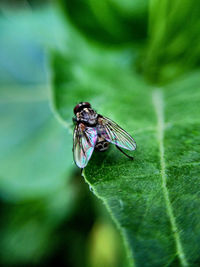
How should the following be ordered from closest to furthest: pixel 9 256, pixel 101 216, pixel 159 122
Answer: pixel 159 122 < pixel 101 216 < pixel 9 256

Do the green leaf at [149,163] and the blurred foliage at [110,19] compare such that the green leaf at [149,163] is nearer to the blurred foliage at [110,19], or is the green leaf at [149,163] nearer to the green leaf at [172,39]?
the green leaf at [172,39]

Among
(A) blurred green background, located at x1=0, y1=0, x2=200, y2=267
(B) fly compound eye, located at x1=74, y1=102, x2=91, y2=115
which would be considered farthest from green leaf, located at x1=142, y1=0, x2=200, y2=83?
(B) fly compound eye, located at x1=74, y1=102, x2=91, y2=115

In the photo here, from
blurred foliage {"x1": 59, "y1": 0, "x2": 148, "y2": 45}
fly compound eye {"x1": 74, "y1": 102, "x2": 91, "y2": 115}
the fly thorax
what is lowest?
the fly thorax

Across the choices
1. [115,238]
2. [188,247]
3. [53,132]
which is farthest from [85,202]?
[188,247]

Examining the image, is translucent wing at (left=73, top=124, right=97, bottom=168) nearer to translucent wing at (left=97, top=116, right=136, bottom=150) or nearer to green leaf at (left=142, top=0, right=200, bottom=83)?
translucent wing at (left=97, top=116, right=136, bottom=150)

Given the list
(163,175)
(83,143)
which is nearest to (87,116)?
(83,143)

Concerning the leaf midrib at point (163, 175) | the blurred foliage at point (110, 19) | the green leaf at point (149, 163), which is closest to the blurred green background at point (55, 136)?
the blurred foliage at point (110, 19)

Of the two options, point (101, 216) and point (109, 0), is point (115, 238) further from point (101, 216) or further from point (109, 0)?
point (109, 0)

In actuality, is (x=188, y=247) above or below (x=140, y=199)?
below
